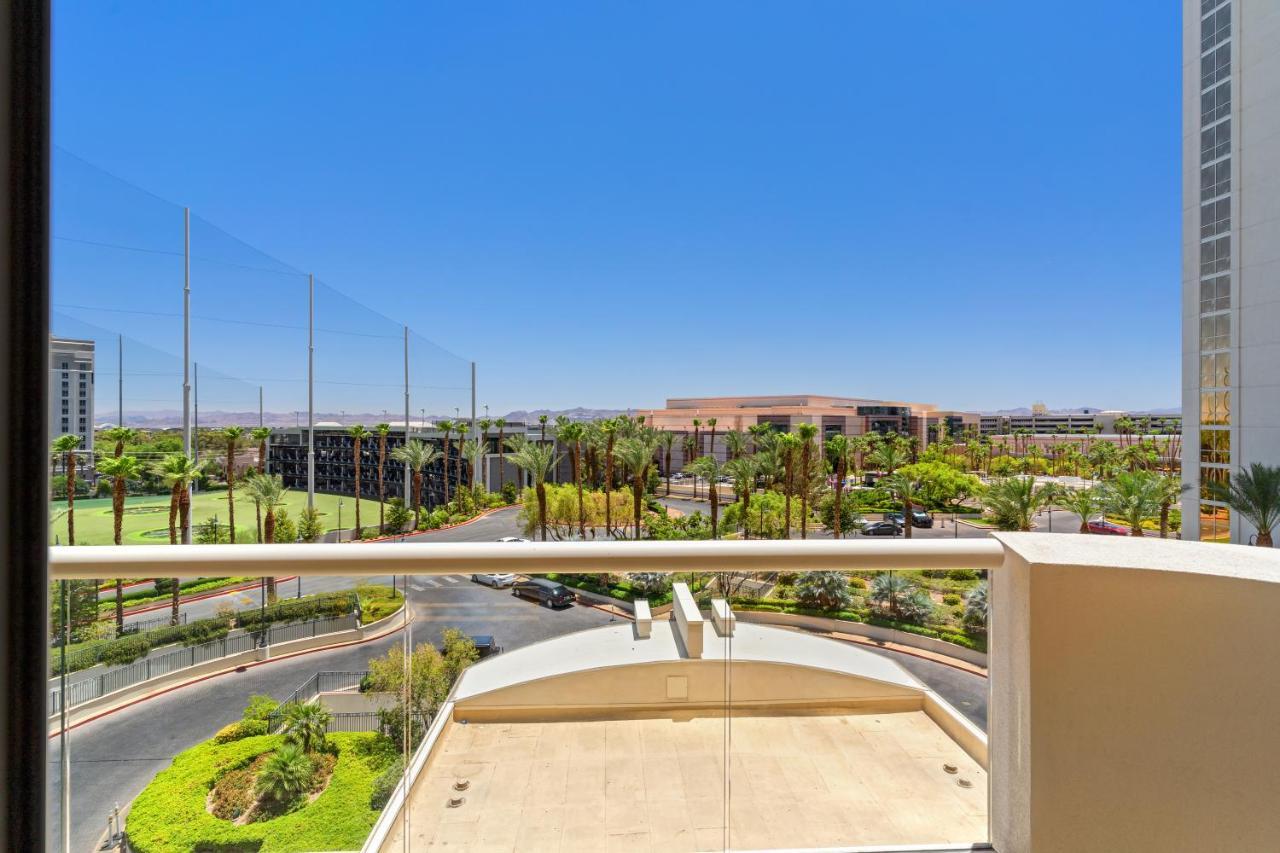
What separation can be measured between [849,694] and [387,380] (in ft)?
89.7

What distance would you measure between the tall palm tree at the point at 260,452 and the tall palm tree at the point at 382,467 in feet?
18.3

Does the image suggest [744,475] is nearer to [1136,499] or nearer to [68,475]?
[1136,499]

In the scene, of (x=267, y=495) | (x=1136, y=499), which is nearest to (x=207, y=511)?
(x=267, y=495)

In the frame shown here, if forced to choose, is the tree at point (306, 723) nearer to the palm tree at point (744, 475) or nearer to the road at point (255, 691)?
the road at point (255, 691)

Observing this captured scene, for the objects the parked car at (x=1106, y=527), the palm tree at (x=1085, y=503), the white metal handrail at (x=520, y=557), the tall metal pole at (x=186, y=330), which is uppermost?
the tall metal pole at (x=186, y=330)

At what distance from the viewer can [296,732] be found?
1.25 metres

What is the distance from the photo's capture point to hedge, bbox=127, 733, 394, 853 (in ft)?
3.95

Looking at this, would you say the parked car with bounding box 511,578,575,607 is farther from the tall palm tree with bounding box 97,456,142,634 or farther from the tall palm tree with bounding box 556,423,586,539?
the tall palm tree with bounding box 556,423,586,539

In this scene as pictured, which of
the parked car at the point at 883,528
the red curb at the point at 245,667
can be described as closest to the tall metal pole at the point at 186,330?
the red curb at the point at 245,667

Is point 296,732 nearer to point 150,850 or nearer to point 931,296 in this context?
point 150,850

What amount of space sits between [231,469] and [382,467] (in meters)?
7.92

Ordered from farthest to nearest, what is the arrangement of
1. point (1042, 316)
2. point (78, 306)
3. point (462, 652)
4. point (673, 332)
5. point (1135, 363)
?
point (673, 332) < point (1042, 316) < point (1135, 363) < point (78, 306) < point (462, 652)

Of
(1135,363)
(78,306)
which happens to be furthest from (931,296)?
(78,306)

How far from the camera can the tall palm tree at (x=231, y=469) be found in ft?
58.5
